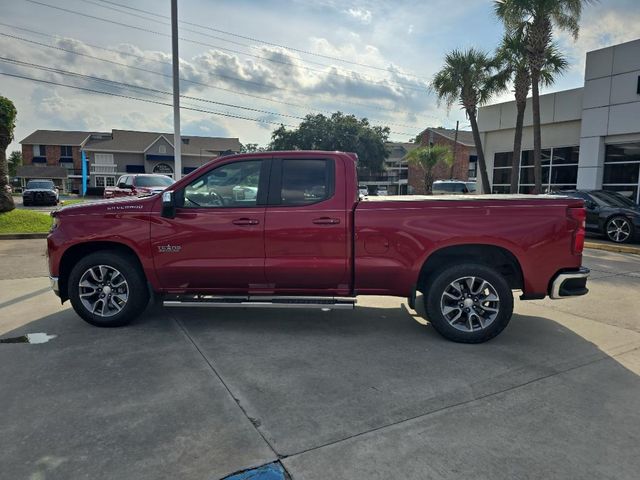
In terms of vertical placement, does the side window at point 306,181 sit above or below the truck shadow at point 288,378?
above

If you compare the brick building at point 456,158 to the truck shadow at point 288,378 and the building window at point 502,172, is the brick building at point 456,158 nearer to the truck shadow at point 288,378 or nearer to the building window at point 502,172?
the building window at point 502,172

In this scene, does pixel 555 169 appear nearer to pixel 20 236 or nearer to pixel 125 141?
pixel 20 236

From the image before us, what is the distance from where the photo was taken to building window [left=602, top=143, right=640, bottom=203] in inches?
651

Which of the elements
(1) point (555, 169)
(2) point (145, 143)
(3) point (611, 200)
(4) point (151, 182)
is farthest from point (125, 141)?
(3) point (611, 200)

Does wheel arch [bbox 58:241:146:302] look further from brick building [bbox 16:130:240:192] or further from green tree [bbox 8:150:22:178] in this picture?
green tree [bbox 8:150:22:178]

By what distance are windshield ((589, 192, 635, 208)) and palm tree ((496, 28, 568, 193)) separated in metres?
5.72

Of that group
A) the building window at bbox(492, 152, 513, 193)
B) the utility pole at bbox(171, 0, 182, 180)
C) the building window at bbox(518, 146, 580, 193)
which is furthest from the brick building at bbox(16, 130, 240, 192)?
the utility pole at bbox(171, 0, 182, 180)

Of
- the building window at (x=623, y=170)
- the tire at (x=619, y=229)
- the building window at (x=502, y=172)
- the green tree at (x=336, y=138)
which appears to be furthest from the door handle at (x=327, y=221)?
the green tree at (x=336, y=138)

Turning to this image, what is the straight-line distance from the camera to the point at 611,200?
13.2 metres

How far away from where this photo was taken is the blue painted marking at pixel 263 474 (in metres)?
2.61

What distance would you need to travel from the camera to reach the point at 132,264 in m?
5.20

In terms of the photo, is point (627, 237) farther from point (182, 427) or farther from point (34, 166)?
point (34, 166)

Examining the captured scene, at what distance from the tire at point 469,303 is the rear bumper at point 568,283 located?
17.6 inches

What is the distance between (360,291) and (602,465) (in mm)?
2703
